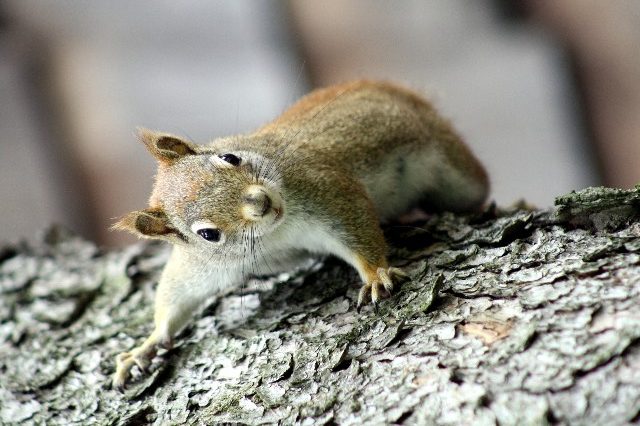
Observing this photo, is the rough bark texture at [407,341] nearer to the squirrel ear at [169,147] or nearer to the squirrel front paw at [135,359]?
the squirrel front paw at [135,359]

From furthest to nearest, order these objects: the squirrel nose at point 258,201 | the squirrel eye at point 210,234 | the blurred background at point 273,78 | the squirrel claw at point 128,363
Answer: the blurred background at point 273,78 → the squirrel claw at point 128,363 → the squirrel eye at point 210,234 → the squirrel nose at point 258,201

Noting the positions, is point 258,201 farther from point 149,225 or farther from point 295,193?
point 149,225

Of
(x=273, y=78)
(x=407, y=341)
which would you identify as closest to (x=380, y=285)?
(x=407, y=341)

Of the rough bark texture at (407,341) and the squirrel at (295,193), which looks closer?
the rough bark texture at (407,341)

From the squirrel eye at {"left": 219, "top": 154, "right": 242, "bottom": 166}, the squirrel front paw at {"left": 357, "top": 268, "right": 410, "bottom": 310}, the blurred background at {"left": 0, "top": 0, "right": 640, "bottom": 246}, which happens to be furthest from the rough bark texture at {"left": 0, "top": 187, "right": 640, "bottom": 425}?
the blurred background at {"left": 0, "top": 0, "right": 640, "bottom": 246}

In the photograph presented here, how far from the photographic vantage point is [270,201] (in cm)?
227

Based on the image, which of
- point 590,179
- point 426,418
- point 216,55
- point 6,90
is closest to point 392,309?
point 426,418

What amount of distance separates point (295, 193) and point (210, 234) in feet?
1.25

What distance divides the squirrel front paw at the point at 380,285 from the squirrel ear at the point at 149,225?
2.37 feet

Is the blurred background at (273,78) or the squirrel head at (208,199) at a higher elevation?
the blurred background at (273,78)

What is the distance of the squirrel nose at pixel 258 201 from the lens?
2.20 metres

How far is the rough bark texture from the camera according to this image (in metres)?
1.59

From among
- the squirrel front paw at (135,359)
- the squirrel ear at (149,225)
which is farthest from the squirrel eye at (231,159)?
the squirrel front paw at (135,359)

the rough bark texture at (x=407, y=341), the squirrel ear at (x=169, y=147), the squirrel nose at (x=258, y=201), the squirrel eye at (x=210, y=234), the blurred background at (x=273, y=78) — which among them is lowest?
the rough bark texture at (x=407, y=341)
